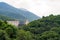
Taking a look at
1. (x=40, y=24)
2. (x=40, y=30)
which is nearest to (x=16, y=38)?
(x=40, y=30)

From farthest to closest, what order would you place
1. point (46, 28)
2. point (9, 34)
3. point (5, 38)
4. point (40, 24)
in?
point (40, 24) → point (46, 28) → point (9, 34) → point (5, 38)

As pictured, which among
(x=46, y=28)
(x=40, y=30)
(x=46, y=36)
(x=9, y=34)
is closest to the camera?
(x=9, y=34)

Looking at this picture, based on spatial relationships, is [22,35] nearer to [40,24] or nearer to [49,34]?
[49,34]

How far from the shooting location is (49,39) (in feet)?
67.2

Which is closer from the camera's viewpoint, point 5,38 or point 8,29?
point 5,38

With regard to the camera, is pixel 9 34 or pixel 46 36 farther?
pixel 46 36

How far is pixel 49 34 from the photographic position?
22.8 meters

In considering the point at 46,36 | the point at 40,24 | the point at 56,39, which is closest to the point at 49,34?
the point at 46,36

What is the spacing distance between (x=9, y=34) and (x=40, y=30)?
614 inches

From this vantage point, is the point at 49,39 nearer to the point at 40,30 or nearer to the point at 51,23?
the point at 40,30

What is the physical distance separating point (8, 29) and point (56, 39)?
845cm

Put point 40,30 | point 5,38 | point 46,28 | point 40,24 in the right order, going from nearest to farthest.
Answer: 1. point 5,38
2. point 40,30
3. point 46,28
4. point 40,24

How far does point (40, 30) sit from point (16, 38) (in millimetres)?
15812

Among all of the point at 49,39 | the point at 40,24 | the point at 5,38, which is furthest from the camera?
the point at 40,24
